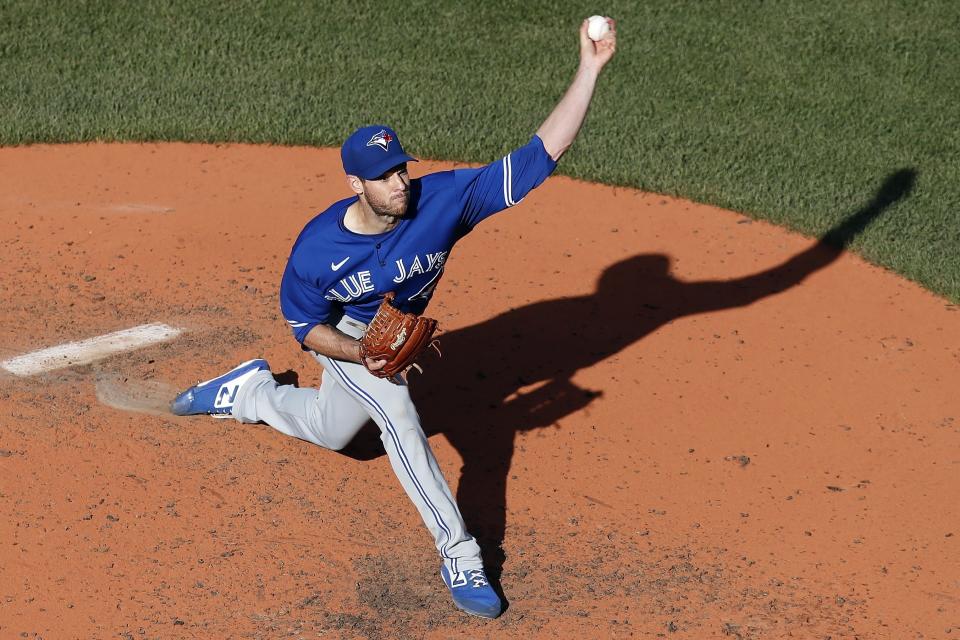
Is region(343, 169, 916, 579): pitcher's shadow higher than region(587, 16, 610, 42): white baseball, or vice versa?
region(587, 16, 610, 42): white baseball

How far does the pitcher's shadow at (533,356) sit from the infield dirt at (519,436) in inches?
0.7

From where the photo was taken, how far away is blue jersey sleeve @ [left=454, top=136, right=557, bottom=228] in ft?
17.5

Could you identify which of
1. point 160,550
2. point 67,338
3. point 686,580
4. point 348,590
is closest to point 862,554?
point 686,580

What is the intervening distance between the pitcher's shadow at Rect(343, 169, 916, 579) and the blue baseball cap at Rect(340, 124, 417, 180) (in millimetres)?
1628

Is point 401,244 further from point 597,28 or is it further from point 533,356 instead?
point 533,356

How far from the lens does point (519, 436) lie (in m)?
6.30

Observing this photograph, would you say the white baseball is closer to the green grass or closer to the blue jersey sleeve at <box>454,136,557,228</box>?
the blue jersey sleeve at <box>454,136,557,228</box>

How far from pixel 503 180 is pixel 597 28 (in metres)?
0.72

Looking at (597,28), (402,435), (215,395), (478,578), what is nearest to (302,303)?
(402,435)

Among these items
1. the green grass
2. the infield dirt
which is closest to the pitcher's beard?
the infield dirt

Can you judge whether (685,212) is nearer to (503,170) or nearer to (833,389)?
(833,389)

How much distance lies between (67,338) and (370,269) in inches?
94.2

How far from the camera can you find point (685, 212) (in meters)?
8.28

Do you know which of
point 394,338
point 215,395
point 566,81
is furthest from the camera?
point 566,81
